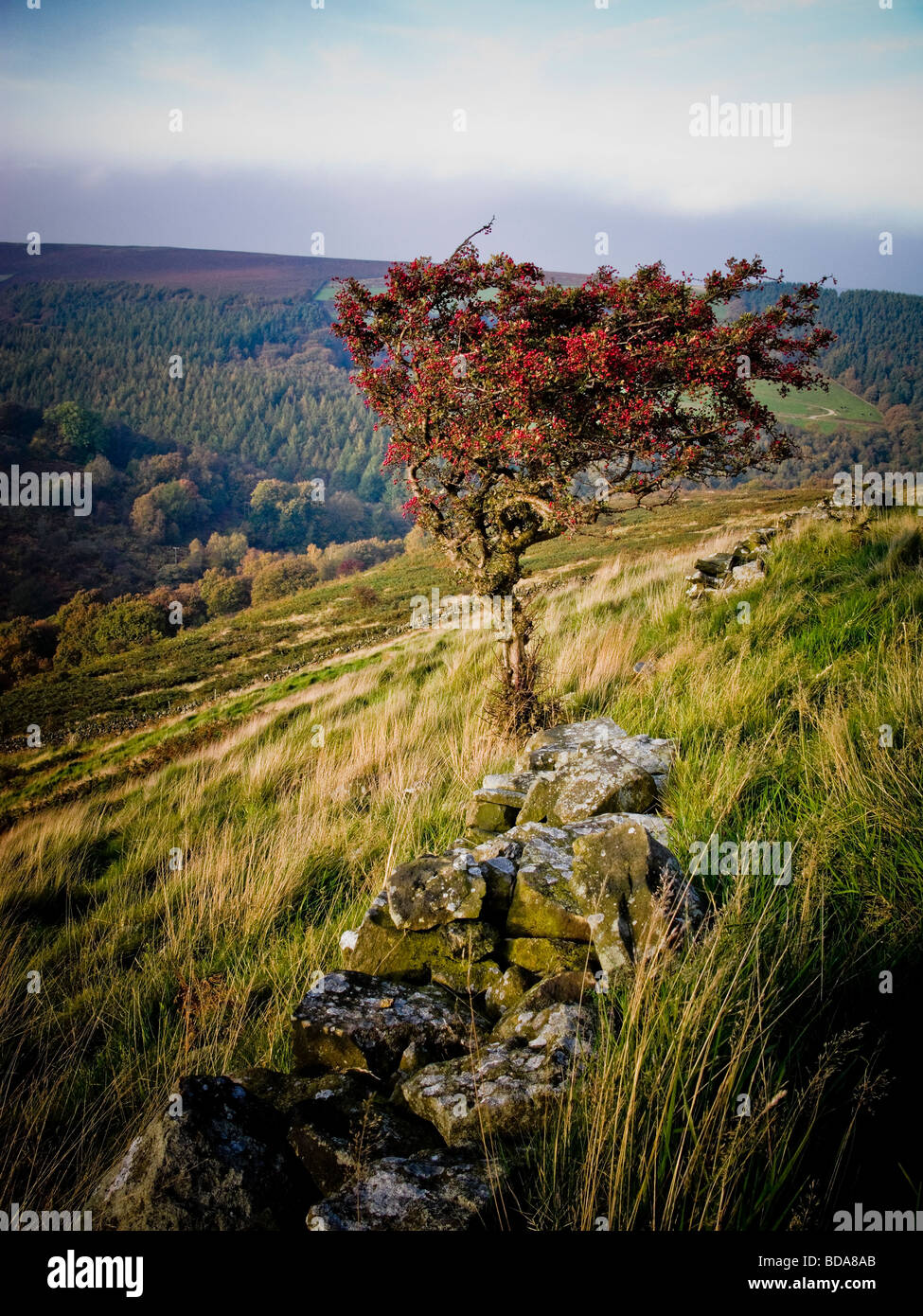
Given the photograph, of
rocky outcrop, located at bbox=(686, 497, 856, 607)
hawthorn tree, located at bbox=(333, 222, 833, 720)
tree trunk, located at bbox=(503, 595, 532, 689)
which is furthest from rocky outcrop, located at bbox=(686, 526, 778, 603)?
tree trunk, located at bbox=(503, 595, 532, 689)

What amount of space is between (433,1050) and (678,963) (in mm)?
931

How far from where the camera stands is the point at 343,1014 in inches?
89.1

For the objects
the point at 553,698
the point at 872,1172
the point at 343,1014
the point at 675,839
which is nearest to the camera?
the point at 872,1172

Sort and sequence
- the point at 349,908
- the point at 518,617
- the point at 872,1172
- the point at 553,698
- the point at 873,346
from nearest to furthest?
the point at 872,1172 < the point at 349,908 < the point at 518,617 < the point at 553,698 < the point at 873,346

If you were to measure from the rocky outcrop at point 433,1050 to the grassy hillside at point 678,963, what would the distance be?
17 cm

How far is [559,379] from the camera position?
4465 mm

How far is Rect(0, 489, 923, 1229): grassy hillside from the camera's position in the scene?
151 cm

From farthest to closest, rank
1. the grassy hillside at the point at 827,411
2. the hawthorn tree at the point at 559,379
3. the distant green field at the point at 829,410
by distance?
1. the distant green field at the point at 829,410
2. the grassy hillside at the point at 827,411
3. the hawthorn tree at the point at 559,379

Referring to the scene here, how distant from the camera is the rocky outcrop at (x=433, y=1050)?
1.57 metres

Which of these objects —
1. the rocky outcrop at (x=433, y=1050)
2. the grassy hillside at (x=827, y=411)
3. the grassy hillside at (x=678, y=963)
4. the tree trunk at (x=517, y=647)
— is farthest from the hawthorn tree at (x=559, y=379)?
the grassy hillside at (x=827, y=411)

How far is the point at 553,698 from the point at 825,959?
4357 mm

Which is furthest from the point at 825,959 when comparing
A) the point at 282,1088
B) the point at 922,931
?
the point at 282,1088

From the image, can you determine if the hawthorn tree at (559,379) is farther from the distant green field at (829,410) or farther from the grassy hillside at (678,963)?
the distant green field at (829,410)
